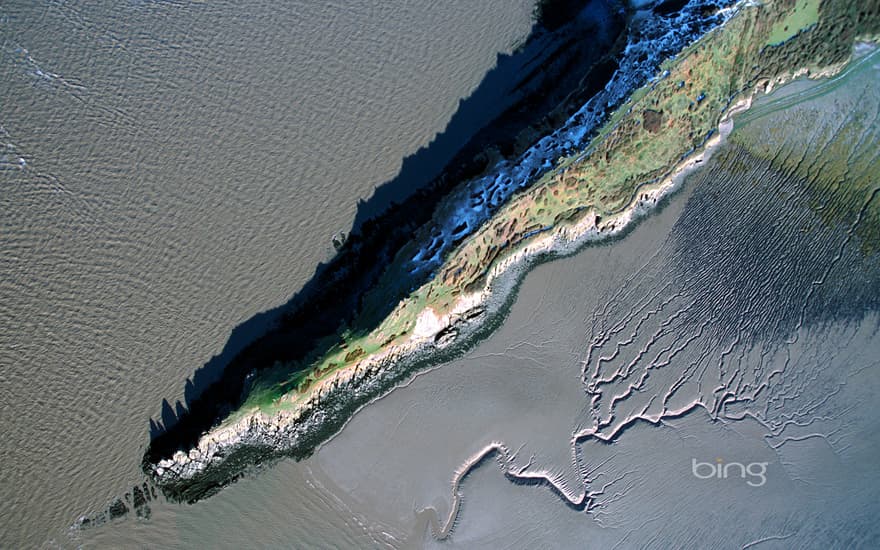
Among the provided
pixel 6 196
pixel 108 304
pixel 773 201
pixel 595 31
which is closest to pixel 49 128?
pixel 6 196

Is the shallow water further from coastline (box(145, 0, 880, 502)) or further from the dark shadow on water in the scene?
the dark shadow on water

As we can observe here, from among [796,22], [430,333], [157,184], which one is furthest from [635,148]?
[157,184]

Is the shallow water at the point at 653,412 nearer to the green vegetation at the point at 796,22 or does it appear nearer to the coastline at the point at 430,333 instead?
the coastline at the point at 430,333

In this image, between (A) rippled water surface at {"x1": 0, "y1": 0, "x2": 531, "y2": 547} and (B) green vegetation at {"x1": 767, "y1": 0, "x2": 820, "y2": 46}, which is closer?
(A) rippled water surface at {"x1": 0, "y1": 0, "x2": 531, "y2": 547}

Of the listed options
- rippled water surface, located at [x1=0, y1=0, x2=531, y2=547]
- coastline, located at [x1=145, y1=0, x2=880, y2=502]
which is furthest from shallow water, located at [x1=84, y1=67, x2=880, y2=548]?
rippled water surface, located at [x1=0, y1=0, x2=531, y2=547]

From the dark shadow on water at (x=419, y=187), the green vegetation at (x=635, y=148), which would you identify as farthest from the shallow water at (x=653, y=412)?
the dark shadow on water at (x=419, y=187)

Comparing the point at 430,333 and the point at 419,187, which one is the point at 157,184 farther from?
the point at 430,333
